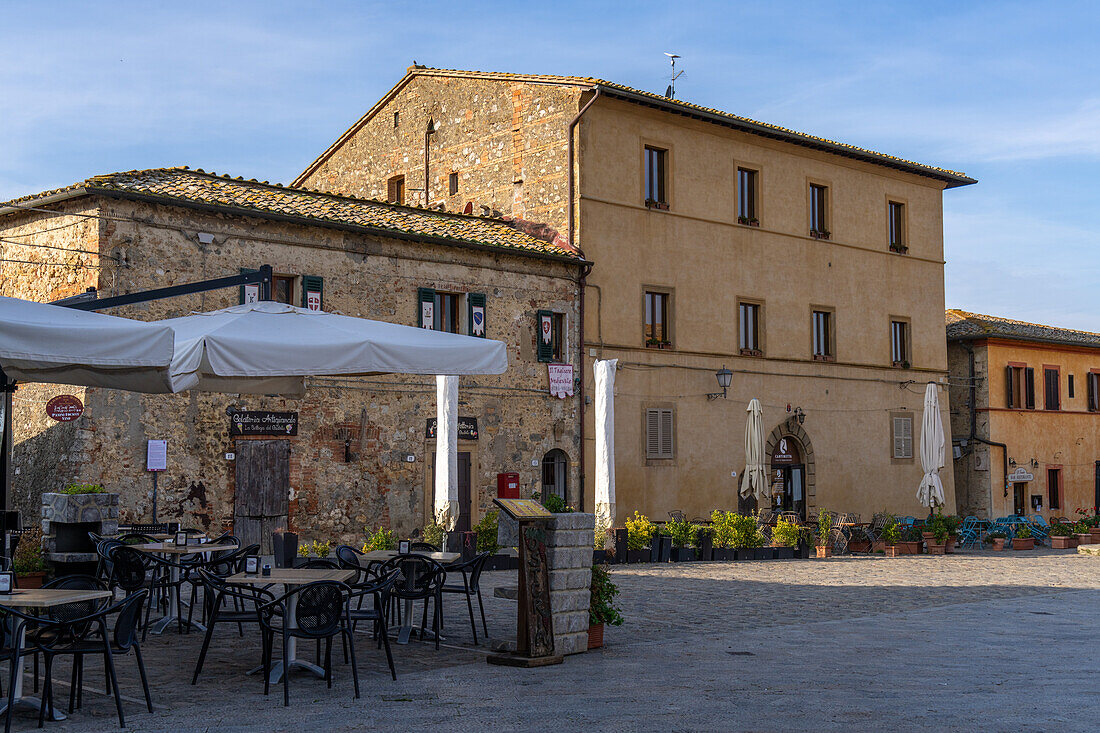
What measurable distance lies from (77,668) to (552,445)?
50.5ft

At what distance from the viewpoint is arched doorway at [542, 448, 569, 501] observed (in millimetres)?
22422

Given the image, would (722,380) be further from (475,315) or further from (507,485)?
(475,315)

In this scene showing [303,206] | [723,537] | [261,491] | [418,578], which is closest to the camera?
[418,578]

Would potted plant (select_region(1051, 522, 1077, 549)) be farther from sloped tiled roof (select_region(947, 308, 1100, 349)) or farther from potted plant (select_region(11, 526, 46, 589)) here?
potted plant (select_region(11, 526, 46, 589))

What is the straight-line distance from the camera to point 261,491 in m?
18.1

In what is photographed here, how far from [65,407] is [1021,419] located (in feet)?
85.3

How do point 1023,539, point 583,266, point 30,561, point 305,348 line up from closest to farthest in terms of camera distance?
point 305,348
point 30,561
point 583,266
point 1023,539

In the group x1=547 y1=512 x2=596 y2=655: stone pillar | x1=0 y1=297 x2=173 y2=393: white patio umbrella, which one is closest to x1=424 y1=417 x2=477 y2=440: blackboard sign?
x1=547 y1=512 x2=596 y2=655: stone pillar

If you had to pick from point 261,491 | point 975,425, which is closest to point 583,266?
point 261,491

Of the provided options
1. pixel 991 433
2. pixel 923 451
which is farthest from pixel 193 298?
pixel 991 433

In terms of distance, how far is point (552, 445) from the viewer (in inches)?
870

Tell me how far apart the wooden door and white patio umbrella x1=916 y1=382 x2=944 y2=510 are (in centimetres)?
1389

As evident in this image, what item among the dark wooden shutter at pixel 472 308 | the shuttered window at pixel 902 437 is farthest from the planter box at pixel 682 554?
the shuttered window at pixel 902 437

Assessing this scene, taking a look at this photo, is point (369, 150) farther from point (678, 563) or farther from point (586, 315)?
point (678, 563)
